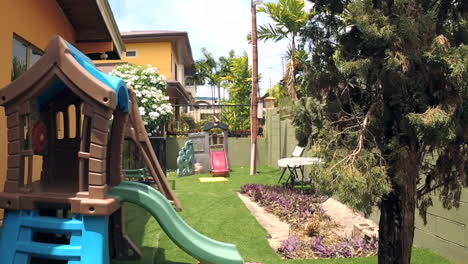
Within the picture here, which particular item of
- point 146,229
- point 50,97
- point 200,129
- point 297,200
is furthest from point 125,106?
point 200,129

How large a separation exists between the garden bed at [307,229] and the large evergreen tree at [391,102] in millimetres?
1984

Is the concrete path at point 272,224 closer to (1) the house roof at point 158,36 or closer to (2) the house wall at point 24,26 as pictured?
(2) the house wall at point 24,26

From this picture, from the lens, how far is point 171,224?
3.95m

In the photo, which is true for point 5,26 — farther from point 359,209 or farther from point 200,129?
point 200,129

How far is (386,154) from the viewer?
140 inches

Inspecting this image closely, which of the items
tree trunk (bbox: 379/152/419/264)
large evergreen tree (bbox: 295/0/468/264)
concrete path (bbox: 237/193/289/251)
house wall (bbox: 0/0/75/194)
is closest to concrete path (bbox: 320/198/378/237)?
concrete path (bbox: 237/193/289/251)

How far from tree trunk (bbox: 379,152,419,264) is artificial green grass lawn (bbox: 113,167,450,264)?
5.18 ft

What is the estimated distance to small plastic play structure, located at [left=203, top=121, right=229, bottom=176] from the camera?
14420 millimetres

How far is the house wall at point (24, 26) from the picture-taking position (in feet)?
17.3

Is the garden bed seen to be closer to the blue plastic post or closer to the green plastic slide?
the green plastic slide

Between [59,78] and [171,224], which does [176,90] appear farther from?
[59,78]

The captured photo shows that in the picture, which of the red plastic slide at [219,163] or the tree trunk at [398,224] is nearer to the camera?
the tree trunk at [398,224]

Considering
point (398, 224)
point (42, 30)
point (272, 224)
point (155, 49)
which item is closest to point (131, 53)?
point (155, 49)

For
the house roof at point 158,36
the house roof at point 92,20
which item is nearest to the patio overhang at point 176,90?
the house roof at point 158,36
